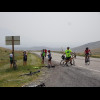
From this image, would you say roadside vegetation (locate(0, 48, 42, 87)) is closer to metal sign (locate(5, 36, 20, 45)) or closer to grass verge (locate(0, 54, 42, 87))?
grass verge (locate(0, 54, 42, 87))

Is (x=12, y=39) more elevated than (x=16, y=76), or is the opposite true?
(x=12, y=39)

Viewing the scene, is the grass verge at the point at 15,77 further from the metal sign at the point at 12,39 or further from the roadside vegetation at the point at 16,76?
the metal sign at the point at 12,39

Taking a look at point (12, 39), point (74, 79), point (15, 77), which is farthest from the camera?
point (12, 39)

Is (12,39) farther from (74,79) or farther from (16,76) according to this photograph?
(74,79)

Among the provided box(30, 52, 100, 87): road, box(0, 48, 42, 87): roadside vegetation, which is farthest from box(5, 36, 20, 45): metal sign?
box(30, 52, 100, 87): road

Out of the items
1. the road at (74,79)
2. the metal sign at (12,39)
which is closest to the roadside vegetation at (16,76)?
the road at (74,79)

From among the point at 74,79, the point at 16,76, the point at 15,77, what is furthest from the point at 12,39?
the point at 74,79

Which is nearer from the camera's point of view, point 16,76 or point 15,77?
point 15,77

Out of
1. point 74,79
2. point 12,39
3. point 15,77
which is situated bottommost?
point 15,77
